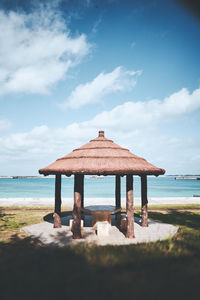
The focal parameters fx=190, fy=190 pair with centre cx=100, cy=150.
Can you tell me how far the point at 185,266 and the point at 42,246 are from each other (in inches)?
194

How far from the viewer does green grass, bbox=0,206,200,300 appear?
3820 millimetres

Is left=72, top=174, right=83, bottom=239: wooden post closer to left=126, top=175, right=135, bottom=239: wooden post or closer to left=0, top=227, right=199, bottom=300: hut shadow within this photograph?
left=126, top=175, right=135, bottom=239: wooden post

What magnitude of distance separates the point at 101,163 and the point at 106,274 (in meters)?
4.58

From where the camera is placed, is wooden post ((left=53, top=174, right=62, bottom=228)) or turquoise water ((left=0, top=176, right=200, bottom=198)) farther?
turquoise water ((left=0, top=176, right=200, bottom=198))

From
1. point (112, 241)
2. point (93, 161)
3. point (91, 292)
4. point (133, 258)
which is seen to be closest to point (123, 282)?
point (91, 292)

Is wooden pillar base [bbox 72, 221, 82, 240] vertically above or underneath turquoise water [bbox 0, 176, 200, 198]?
above

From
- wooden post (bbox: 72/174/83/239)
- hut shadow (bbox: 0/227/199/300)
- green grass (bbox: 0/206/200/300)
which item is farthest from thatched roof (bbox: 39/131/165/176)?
hut shadow (bbox: 0/227/199/300)

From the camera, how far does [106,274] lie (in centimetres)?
434

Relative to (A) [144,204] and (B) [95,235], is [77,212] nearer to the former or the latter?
(B) [95,235]

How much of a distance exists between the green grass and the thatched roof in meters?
2.94

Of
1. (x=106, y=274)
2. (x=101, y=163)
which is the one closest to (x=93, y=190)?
(x=101, y=163)

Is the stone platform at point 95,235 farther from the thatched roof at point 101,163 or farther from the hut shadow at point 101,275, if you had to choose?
the thatched roof at point 101,163

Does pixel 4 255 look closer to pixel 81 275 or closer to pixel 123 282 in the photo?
pixel 81 275

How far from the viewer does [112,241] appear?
766 cm
